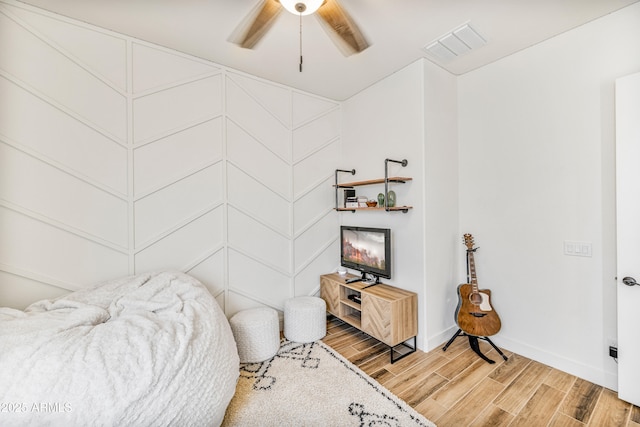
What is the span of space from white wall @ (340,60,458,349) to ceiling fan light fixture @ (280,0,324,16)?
1.35 metres

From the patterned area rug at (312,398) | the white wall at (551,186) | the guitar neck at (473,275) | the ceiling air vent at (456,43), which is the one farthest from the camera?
the guitar neck at (473,275)

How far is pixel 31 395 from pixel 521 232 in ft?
10.9

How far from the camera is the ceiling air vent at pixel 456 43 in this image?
2.07 m

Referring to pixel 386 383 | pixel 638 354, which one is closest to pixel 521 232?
pixel 638 354

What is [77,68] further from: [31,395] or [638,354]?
[638,354]

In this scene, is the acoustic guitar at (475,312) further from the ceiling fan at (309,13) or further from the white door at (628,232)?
the ceiling fan at (309,13)

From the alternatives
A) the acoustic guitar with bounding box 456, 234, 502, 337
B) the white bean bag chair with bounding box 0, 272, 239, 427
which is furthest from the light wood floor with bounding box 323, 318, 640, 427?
the white bean bag chair with bounding box 0, 272, 239, 427

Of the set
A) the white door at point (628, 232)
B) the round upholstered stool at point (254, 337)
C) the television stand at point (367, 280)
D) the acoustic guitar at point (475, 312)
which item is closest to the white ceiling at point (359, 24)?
the white door at point (628, 232)

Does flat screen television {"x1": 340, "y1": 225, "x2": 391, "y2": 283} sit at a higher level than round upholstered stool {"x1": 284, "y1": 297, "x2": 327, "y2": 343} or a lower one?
higher

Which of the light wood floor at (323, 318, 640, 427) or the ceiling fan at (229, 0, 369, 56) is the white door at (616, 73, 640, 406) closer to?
the light wood floor at (323, 318, 640, 427)

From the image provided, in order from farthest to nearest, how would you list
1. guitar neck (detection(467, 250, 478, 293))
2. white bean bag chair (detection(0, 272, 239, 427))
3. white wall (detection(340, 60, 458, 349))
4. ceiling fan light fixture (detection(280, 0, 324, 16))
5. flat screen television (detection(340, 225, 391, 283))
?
flat screen television (detection(340, 225, 391, 283)), white wall (detection(340, 60, 458, 349)), guitar neck (detection(467, 250, 478, 293)), ceiling fan light fixture (detection(280, 0, 324, 16)), white bean bag chair (detection(0, 272, 239, 427))

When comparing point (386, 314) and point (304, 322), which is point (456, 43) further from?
point (304, 322)

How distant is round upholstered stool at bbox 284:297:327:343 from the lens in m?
2.53

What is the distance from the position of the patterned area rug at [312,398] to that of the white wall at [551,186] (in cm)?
147
